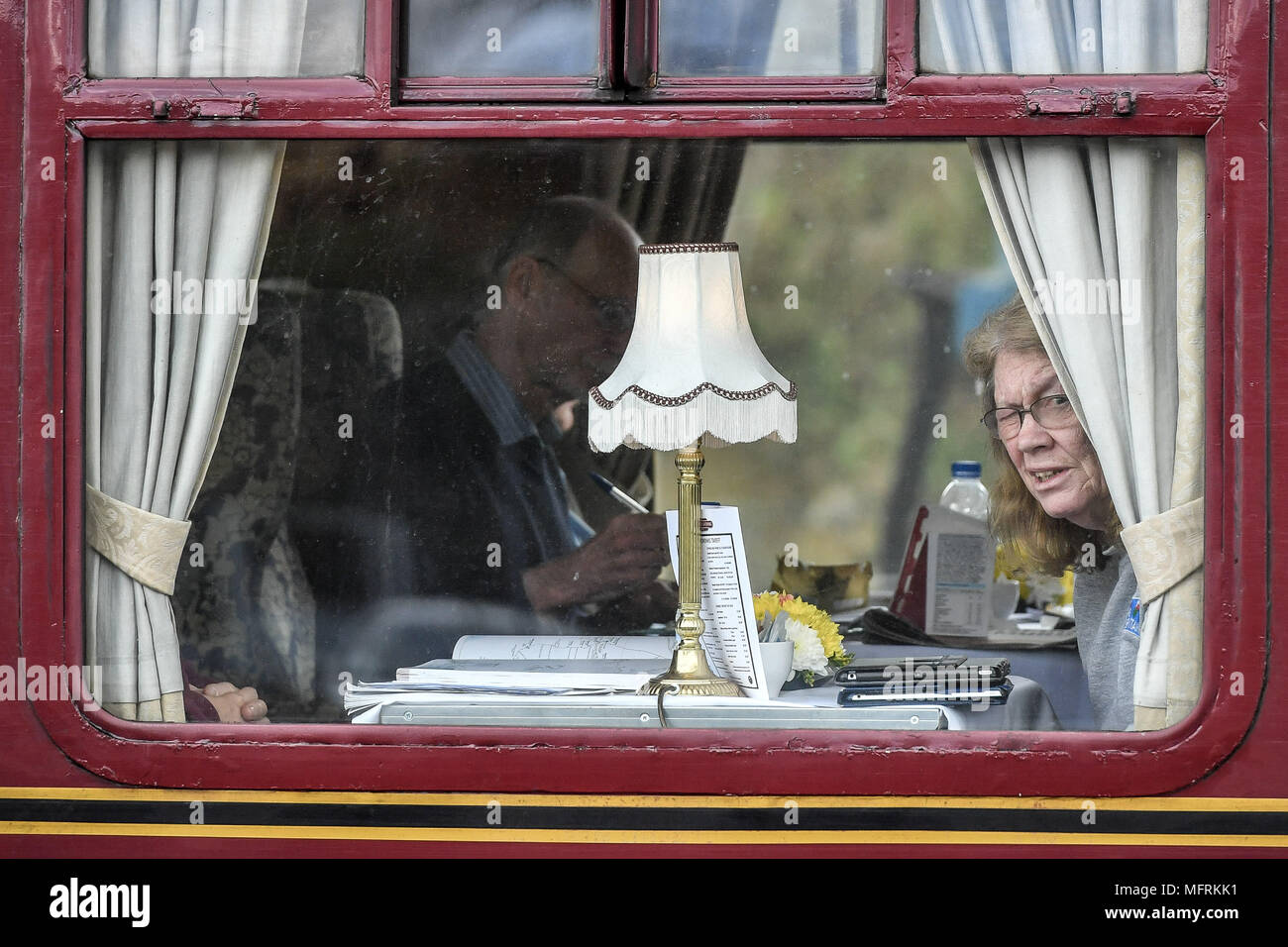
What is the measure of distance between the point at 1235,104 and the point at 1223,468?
56cm

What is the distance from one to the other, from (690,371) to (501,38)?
63cm

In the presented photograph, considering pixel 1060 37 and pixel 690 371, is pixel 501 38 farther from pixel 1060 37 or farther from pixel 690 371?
pixel 1060 37

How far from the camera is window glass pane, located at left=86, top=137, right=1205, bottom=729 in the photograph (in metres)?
2.26

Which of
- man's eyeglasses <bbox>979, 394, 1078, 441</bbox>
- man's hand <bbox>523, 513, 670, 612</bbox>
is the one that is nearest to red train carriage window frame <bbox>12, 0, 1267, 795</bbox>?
man's eyeglasses <bbox>979, 394, 1078, 441</bbox>

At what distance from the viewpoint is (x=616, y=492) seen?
12.5 feet

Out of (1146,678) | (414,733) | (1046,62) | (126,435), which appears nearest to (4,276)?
(126,435)

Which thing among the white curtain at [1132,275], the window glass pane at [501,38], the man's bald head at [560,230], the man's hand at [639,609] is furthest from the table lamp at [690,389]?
the man's hand at [639,609]

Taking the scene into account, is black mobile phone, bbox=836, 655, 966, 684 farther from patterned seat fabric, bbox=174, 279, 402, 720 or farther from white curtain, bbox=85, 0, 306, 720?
white curtain, bbox=85, 0, 306, 720

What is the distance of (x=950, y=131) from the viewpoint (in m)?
2.16

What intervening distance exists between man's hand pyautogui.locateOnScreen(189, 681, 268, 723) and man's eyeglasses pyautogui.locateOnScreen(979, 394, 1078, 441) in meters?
1.59

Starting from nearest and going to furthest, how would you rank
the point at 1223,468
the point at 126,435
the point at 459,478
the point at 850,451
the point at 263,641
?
the point at 1223,468
the point at 126,435
the point at 263,641
the point at 459,478
the point at 850,451

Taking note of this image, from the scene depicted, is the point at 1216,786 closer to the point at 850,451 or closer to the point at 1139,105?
the point at 1139,105

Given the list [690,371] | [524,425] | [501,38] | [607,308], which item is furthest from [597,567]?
[501,38]
